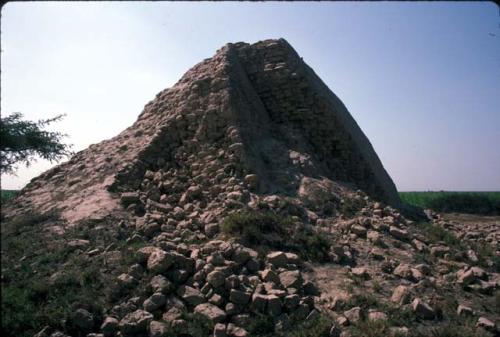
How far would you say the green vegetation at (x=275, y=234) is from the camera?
20.5ft

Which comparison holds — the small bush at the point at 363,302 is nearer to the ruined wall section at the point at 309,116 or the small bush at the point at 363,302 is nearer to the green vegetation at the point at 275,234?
the green vegetation at the point at 275,234

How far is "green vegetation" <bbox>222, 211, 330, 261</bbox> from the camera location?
20.5ft

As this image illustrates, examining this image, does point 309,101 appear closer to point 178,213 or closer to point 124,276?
point 178,213

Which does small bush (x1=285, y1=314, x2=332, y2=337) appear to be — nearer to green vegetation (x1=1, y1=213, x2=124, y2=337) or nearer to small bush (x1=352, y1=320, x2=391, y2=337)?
small bush (x1=352, y1=320, x2=391, y2=337)

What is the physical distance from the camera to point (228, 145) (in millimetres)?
8312

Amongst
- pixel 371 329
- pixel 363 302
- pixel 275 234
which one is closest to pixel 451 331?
pixel 371 329

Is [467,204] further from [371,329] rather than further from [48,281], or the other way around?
[48,281]

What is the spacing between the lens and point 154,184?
7.89 meters

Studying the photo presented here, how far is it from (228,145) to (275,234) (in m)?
2.47

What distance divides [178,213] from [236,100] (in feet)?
Result: 10.4

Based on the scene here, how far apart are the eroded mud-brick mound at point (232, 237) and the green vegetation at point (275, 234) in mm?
23

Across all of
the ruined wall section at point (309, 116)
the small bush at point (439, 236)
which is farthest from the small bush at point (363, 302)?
the ruined wall section at point (309, 116)

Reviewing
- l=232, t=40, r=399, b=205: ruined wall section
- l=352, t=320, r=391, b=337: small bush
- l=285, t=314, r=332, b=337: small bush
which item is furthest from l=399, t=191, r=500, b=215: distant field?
l=285, t=314, r=332, b=337: small bush

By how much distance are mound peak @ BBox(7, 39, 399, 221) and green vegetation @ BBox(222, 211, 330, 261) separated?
3.45ft
